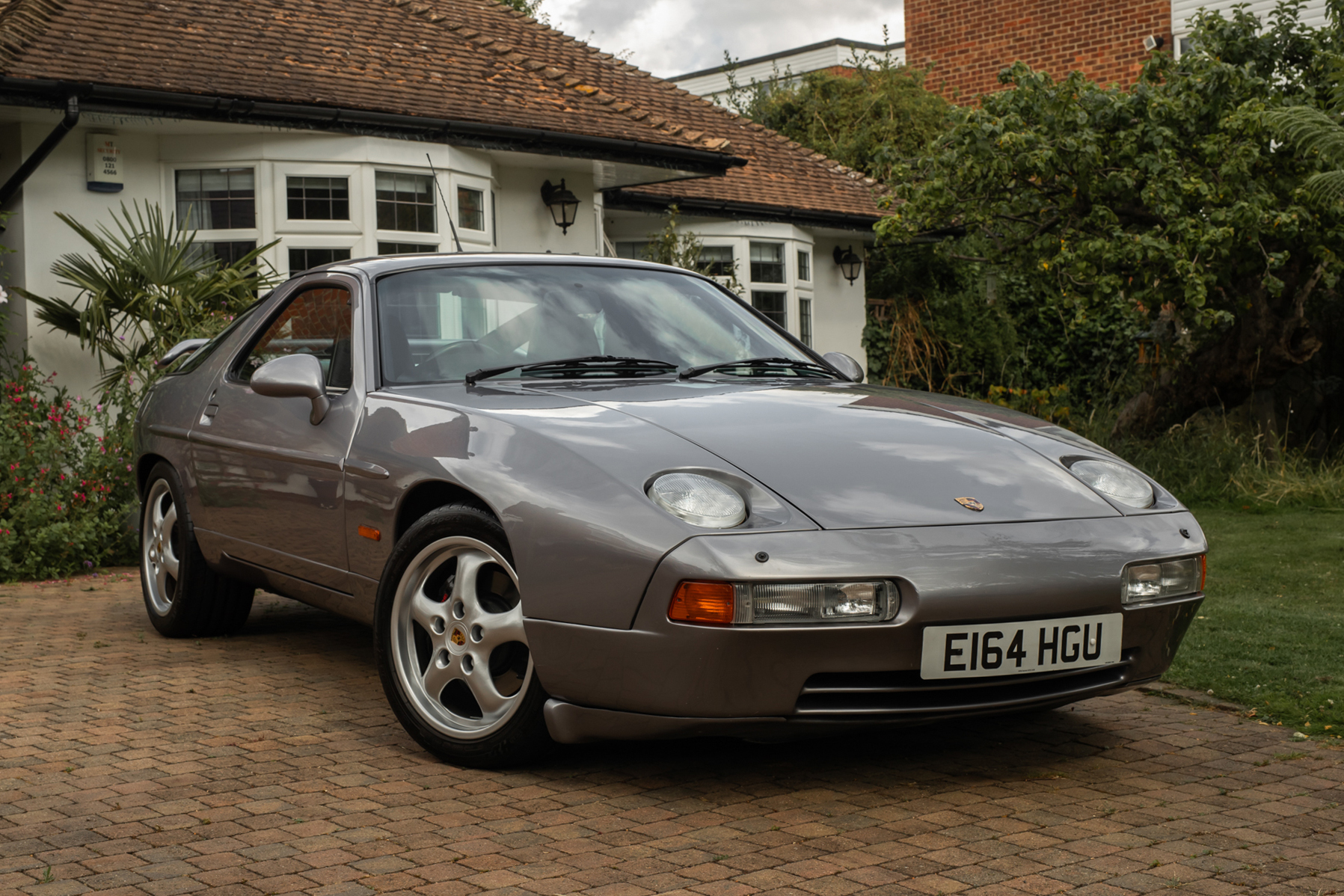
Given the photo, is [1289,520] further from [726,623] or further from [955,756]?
[726,623]

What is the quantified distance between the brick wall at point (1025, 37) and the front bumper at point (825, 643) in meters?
21.8

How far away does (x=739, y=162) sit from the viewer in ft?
50.4

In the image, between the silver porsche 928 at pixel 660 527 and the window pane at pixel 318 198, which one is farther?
the window pane at pixel 318 198

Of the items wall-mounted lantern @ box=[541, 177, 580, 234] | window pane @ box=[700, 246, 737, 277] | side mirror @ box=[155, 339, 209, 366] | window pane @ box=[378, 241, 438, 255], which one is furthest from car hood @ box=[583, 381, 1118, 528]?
window pane @ box=[700, 246, 737, 277]

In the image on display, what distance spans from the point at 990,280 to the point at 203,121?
46.0ft

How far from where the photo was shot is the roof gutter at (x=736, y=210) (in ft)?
54.6

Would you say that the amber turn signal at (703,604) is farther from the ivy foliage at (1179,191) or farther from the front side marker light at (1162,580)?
the ivy foliage at (1179,191)

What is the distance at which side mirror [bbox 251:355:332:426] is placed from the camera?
4543mm

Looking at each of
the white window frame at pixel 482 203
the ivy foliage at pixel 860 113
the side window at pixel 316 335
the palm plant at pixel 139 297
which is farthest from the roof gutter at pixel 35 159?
the ivy foliage at pixel 860 113

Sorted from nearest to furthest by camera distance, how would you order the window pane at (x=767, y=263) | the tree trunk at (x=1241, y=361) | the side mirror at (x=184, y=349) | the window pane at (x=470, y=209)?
the side mirror at (x=184, y=349), the tree trunk at (x=1241, y=361), the window pane at (x=470, y=209), the window pane at (x=767, y=263)

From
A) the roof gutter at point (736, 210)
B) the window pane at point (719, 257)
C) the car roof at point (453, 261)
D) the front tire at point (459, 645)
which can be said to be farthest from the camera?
the window pane at point (719, 257)

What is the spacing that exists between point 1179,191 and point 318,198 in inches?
294

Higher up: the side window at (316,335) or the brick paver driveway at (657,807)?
the side window at (316,335)

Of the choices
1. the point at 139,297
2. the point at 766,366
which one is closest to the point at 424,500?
the point at 766,366
